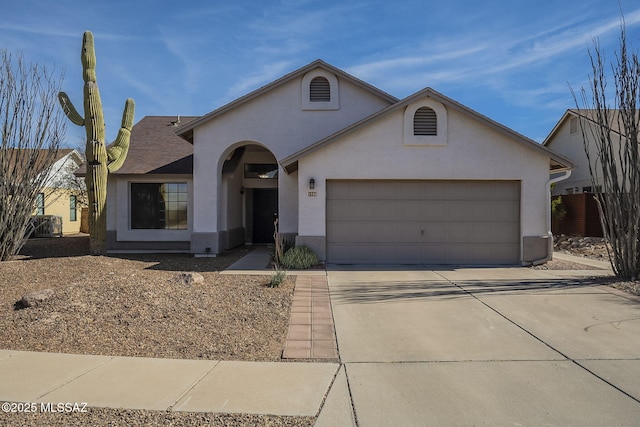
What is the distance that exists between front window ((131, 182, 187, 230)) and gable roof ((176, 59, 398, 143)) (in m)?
2.40

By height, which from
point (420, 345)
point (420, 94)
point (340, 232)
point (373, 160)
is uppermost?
point (420, 94)

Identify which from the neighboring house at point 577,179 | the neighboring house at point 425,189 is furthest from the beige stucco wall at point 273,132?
the neighboring house at point 577,179

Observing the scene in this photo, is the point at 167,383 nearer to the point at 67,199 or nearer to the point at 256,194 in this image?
the point at 256,194

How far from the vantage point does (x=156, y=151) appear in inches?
666

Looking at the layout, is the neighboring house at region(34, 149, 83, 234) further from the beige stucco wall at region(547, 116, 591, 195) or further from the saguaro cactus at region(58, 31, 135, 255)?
the beige stucco wall at region(547, 116, 591, 195)

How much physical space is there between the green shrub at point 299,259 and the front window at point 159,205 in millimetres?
5696

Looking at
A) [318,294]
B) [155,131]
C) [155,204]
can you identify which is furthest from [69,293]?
[155,131]

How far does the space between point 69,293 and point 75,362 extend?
2.59 meters

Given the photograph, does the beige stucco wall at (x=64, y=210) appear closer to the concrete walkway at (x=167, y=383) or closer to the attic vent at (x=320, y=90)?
the attic vent at (x=320, y=90)

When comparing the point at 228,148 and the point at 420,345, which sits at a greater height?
the point at 228,148

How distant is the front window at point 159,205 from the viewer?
16.0 m

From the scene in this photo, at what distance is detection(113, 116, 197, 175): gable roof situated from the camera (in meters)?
15.6

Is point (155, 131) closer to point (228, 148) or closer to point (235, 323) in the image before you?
point (228, 148)

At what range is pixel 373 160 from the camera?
12422 mm
